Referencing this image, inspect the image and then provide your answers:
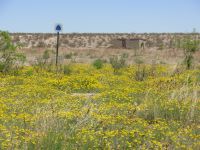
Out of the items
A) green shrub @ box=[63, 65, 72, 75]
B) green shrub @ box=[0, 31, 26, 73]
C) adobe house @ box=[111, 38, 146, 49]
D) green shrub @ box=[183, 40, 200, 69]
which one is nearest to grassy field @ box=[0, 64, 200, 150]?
green shrub @ box=[0, 31, 26, 73]

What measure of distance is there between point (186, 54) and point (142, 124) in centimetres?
1639

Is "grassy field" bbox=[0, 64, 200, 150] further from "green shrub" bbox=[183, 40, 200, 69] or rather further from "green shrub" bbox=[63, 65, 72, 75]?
"green shrub" bbox=[183, 40, 200, 69]

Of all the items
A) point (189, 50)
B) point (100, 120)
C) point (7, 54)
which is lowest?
point (100, 120)

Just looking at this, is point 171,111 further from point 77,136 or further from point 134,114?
point 77,136

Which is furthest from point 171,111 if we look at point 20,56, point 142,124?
point 20,56

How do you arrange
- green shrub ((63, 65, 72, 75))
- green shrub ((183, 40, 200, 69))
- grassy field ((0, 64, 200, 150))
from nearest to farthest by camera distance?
grassy field ((0, 64, 200, 150)) → green shrub ((63, 65, 72, 75)) → green shrub ((183, 40, 200, 69))

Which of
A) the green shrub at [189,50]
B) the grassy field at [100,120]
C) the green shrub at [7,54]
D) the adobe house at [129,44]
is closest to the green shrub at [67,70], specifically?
the green shrub at [7,54]

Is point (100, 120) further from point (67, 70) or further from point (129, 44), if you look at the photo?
point (129, 44)

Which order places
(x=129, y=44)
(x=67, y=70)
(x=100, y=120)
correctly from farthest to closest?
(x=129, y=44), (x=67, y=70), (x=100, y=120)

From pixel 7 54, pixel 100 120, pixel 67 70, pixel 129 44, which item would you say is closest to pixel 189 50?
pixel 67 70

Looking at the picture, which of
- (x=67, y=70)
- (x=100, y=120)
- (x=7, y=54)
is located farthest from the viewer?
(x=67, y=70)

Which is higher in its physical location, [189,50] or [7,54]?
[189,50]

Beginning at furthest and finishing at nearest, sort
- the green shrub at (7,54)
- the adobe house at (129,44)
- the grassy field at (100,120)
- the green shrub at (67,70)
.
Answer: the adobe house at (129,44) → the green shrub at (67,70) → the green shrub at (7,54) → the grassy field at (100,120)

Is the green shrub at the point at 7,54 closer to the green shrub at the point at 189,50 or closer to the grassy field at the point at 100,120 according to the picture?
the grassy field at the point at 100,120
